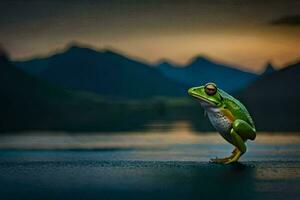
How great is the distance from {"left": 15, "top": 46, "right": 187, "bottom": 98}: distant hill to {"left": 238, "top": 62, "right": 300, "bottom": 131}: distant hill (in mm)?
849

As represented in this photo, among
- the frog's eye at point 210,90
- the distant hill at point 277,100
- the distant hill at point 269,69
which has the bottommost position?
the frog's eye at point 210,90

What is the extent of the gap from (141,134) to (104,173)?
111 inches

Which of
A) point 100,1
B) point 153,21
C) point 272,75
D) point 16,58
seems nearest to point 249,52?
point 272,75

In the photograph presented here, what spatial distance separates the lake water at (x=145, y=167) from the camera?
4645 millimetres

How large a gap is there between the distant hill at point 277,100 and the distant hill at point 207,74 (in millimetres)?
169

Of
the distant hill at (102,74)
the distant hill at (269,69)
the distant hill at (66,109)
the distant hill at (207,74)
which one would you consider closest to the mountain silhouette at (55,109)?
the distant hill at (66,109)

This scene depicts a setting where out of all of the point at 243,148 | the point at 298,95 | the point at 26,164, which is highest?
the point at 298,95

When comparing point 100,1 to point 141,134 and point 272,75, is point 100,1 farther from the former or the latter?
point 272,75

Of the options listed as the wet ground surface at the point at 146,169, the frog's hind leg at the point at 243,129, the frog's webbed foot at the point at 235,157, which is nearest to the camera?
the wet ground surface at the point at 146,169

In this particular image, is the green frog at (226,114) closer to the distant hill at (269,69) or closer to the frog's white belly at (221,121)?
the frog's white belly at (221,121)

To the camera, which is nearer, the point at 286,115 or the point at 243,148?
the point at 243,148

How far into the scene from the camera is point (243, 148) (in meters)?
5.50

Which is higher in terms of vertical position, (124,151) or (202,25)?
(202,25)

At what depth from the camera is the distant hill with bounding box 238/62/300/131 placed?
8188 mm
